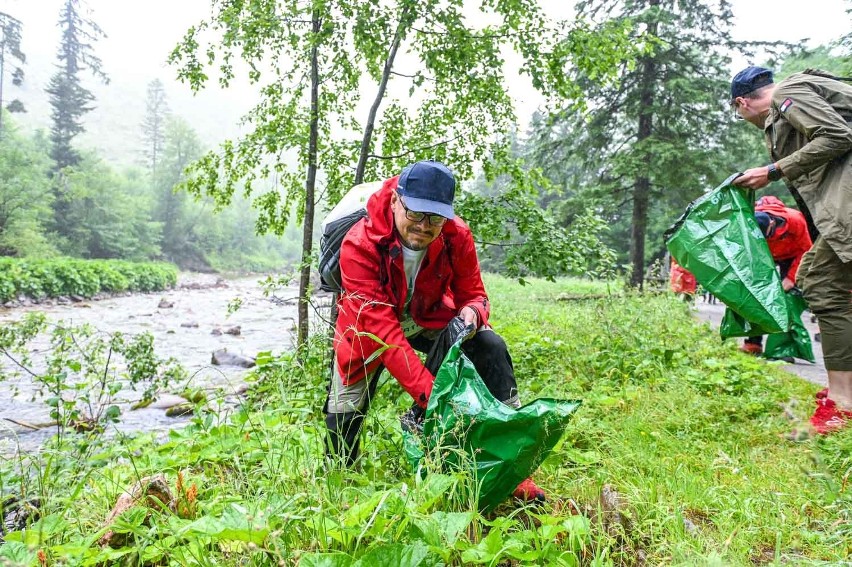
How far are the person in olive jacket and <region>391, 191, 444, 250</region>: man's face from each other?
78.2 inches

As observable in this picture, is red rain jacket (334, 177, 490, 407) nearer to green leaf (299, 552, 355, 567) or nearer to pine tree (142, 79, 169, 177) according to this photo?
green leaf (299, 552, 355, 567)

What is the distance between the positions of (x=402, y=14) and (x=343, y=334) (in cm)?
365

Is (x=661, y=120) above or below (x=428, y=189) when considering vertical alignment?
above

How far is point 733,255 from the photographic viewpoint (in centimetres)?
309

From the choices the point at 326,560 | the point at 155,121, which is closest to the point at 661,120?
the point at 326,560

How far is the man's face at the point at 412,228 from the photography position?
2.31m

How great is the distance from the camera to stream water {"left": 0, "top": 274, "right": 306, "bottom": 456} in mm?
4783

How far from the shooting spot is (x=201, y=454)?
2.51 m

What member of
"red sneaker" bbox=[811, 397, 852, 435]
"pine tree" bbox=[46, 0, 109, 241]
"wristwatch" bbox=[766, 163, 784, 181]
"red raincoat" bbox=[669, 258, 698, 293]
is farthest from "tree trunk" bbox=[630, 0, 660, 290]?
"pine tree" bbox=[46, 0, 109, 241]

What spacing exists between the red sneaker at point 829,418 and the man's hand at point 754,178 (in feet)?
4.28

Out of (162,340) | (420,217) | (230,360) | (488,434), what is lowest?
(162,340)

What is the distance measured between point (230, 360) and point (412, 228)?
23.0ft

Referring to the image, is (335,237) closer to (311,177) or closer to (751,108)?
(751,108)

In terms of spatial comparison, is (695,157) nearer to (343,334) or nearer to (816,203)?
(816,203)
